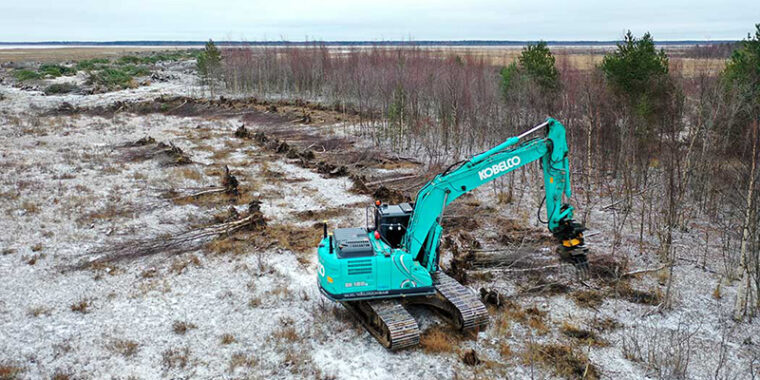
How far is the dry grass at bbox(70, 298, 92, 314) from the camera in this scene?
12180mm

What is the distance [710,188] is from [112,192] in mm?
21761

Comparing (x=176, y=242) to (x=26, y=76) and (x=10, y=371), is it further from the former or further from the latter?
(x=26, y=76)

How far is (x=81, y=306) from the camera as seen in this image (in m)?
12.2

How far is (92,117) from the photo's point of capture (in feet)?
131

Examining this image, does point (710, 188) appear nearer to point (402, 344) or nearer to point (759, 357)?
point (759, 357)

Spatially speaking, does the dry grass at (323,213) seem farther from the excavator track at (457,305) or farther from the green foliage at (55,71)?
the green foliage at (55,71)

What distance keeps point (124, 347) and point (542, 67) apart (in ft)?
82.2

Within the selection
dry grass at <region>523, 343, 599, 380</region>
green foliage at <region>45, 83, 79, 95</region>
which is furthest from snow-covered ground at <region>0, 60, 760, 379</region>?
green foliage at <region>45, 83, 79, 95</region>

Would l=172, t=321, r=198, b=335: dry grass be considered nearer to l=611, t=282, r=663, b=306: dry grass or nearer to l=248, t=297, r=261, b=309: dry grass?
l=248, t=297, r=261, b=309: dry grass

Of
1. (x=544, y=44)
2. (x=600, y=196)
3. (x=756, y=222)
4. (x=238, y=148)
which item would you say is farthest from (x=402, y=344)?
(x=544, y=44)

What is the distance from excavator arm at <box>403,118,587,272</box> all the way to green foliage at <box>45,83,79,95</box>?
54354 mm

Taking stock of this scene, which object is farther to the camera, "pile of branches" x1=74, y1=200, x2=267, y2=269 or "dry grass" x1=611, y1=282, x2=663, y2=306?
"pile of branches" x1=74, y1=200, x2=267, y2=269

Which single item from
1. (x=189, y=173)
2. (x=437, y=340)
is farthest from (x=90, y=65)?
(x=437, y=340)

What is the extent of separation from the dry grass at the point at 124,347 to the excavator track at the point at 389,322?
4239 millimetres
